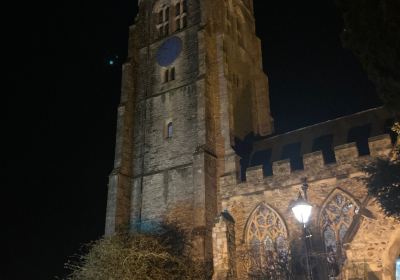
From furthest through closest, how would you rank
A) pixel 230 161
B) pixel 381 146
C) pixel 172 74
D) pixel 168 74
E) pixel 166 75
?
pixel 166 75
pixel 168 74
pixel 172 74
pixel 230 161
pixel 381 146

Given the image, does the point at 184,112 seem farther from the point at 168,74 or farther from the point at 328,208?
the point at 328,208

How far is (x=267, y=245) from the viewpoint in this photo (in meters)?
20.4

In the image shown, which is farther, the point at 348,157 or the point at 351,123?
the point at 351,123

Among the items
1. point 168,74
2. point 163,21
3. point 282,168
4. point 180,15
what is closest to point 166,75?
point 168,74

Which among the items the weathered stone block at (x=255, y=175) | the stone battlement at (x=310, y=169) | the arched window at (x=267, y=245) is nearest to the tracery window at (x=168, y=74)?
the stone battlement at (x=310, y=169)

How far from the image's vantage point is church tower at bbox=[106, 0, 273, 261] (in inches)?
925

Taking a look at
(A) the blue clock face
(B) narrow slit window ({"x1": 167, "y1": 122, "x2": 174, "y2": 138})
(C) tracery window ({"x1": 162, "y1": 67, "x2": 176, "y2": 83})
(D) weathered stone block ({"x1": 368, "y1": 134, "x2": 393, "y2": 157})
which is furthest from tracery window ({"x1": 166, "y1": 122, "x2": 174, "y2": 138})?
(D) weathered stone block ({"x1": 368, "y1": 134, "x2": 393, "y2": 157})

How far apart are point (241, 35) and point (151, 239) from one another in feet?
57.8

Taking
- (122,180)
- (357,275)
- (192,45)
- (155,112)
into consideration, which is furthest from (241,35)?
(357,275)

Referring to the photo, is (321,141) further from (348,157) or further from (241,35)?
(241,35)

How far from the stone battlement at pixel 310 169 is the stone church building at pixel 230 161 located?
0.15 feet

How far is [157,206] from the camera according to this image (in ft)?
80.3

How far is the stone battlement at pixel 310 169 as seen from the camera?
18953 millimetres

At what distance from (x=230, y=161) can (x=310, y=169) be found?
15.1 feet
